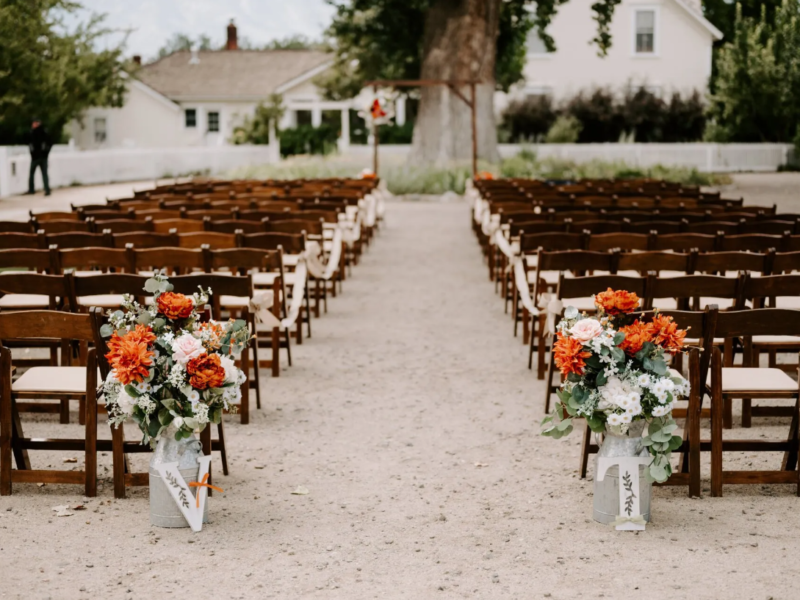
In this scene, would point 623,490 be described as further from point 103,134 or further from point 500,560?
point 103,134

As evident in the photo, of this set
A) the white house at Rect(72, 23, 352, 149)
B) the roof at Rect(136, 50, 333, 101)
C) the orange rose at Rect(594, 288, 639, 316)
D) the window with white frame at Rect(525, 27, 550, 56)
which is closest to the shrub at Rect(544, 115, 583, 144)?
the window with white frame at Rect(525, 27, 550, 56)

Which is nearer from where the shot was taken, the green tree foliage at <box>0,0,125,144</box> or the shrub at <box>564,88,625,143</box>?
the green tree foliage at <box>0,0,125,144</box>

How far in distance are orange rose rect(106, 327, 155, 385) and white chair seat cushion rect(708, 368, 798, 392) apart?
9.68ft

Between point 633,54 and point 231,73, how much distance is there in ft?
73.6

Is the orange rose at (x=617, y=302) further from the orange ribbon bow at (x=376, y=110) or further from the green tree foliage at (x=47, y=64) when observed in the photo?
the orange ribbon bow at (x=376, y=110)

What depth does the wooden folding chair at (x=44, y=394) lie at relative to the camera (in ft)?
20.0

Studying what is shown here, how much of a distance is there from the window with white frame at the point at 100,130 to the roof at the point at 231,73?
3.10 meters

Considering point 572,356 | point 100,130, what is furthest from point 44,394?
point 100,130

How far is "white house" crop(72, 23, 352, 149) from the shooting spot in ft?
185

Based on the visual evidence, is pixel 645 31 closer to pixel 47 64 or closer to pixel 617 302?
pixel 47 64

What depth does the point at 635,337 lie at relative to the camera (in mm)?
5629

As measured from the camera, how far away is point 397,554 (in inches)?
214

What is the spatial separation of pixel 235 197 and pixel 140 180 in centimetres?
2734

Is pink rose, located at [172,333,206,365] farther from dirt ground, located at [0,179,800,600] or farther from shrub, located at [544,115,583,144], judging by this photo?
shrub, located at [544,115,583,144]
